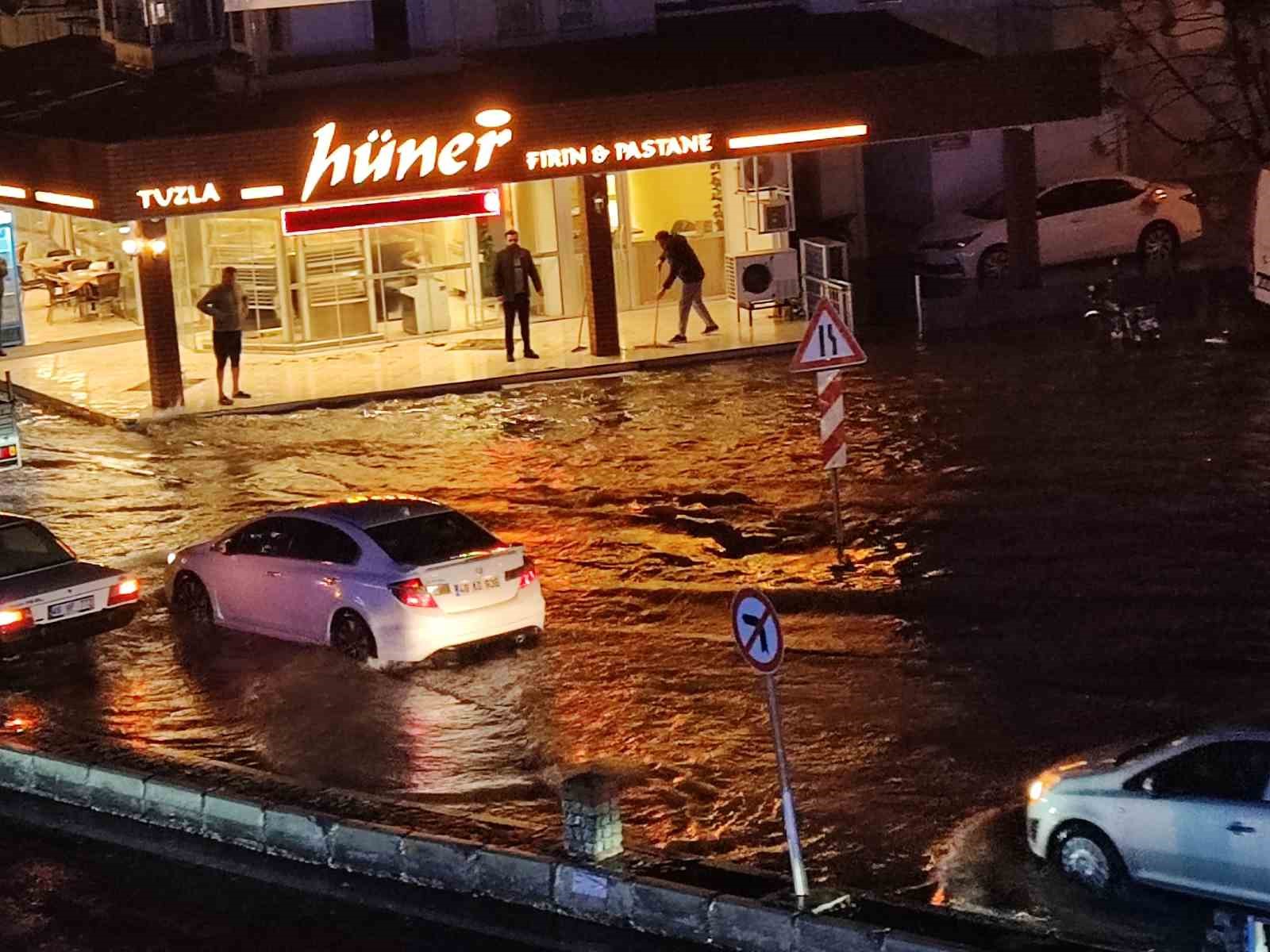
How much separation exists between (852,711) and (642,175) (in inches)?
858

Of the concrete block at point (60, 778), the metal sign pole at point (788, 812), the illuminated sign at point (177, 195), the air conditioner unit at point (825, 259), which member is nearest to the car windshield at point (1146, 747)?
the metal sign pole at point (788, 812)

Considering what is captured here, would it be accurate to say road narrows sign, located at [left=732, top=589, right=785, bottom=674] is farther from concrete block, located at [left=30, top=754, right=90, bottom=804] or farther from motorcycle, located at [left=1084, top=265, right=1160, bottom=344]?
motorcycle, located at [left=1084, top=265, right=1160, bottom=344]

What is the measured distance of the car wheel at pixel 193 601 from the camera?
1992cm

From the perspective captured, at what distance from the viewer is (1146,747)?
12.4 metres

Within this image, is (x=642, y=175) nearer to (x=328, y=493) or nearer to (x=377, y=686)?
(x=328, y=493)

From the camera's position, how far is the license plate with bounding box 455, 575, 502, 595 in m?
17.9

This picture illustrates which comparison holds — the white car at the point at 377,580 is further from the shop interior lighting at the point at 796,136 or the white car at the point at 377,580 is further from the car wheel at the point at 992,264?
the car wheel at the point at 992,264

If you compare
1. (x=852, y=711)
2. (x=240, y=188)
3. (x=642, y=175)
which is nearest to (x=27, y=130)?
(x=240, y=188)

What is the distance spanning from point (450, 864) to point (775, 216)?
76.4 ft

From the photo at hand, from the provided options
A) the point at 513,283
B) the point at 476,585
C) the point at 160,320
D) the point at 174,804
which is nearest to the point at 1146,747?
the point at 174,804

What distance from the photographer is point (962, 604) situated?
18.8m

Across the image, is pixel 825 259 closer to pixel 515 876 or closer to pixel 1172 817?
pixel 515 876

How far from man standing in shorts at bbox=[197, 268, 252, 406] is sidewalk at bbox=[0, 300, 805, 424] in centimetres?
42

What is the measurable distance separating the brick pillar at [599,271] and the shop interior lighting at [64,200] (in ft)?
23.5
